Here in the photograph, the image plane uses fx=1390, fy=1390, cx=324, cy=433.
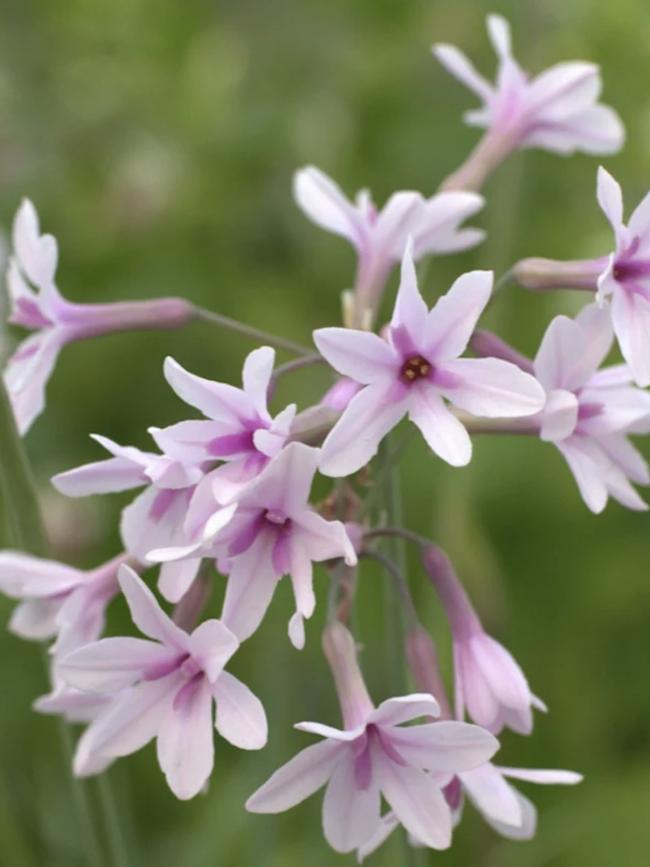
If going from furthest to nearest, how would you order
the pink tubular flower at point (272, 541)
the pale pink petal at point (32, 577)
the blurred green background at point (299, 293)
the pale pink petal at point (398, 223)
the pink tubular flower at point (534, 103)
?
the blurred green background at point (299, 293), the pink tubular flower at point (534, 103), the pale pink petal at point (398, 223), the pale pink petal at point (32, 577), the pink tubular flower at point (272, 541)

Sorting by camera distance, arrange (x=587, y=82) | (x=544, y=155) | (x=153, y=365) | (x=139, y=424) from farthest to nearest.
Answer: (x=544, y=155)
(x=153, y=365)
(x=139, y=424)
(x=587, y=82)

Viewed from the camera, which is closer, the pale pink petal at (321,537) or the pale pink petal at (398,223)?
the pale pink petal at (321,537)

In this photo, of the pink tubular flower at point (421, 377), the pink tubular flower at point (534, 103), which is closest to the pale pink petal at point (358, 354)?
the pink tubular flower at point (421, 377)

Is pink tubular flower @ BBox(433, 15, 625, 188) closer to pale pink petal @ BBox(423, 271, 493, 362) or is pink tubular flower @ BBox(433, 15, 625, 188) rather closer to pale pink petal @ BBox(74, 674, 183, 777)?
pale pink petal @ BBox(423, 271, 493, 362)

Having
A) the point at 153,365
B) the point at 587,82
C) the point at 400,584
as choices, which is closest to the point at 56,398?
the point at 153,365

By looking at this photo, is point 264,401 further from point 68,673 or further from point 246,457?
point 68,673

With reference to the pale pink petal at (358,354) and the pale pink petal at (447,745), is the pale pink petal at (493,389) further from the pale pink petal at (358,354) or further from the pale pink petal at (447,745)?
the pale pink petal at (447,745)

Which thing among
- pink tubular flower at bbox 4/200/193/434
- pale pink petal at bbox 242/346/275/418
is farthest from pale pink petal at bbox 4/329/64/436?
pale pink petal at bbox 242/346/275/418
